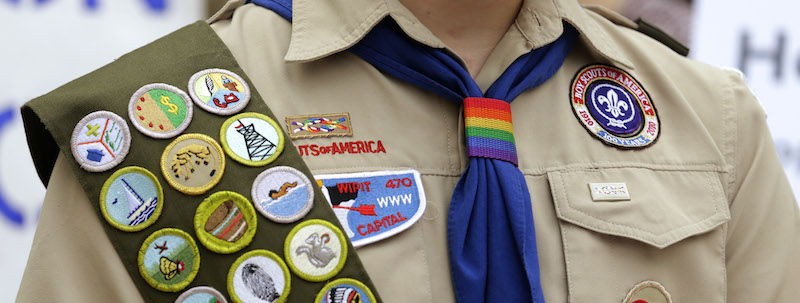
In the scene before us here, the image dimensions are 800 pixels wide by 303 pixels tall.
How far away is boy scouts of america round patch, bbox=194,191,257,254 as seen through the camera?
1265 millimetres

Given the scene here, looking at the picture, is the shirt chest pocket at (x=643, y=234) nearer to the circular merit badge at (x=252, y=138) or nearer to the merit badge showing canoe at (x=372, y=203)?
the merit badge showing canoe at (x=372, y=203)

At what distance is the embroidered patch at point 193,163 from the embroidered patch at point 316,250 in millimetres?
144

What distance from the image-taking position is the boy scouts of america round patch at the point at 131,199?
4.08 ft

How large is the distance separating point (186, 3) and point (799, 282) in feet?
5.80

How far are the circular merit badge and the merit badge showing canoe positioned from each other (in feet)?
0.27

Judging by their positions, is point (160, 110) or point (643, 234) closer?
point (160, 110)

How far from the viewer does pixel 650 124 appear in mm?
1570

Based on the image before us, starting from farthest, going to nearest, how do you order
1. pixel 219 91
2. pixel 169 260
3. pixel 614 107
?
pixel 614 107 → pixel 219 91 → pixel 169 260

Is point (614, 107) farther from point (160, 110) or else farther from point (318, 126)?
point (160, 110)

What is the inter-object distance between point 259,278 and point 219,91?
11.7 inches

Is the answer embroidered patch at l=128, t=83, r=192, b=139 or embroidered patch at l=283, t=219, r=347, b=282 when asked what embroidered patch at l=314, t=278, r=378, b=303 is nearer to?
embroidered patch at l=283, t=219, r=347, b=282

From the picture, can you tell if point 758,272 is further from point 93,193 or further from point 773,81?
point 773,81

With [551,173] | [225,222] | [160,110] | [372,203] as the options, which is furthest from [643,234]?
[160,110]

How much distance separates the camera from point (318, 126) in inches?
54.0
